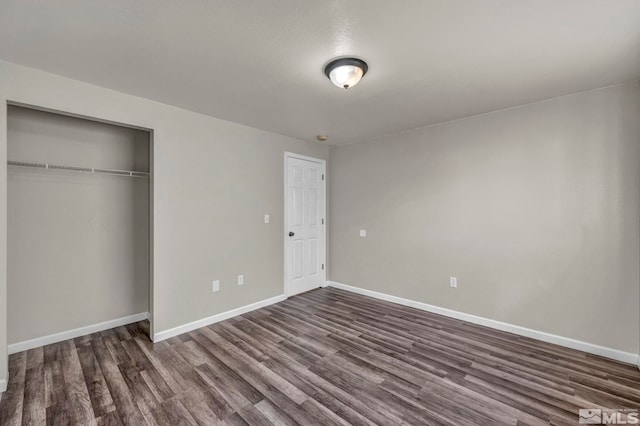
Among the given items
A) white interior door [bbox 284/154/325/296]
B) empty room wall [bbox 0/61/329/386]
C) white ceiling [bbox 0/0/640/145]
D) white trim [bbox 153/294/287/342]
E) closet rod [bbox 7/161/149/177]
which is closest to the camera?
white ceiling [bbox 0/0/640/145]

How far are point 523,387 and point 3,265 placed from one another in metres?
A: 4.05

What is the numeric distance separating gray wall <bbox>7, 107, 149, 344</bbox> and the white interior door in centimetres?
188

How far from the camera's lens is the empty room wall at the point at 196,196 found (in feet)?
7.50

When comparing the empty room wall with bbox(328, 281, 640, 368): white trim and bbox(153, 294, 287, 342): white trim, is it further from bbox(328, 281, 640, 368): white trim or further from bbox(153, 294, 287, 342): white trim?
bbox(328, 281, 640, 368): white trim

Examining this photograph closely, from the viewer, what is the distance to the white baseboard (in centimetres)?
261

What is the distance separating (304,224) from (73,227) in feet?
9.29

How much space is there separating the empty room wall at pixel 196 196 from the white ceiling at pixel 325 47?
0.18 meters

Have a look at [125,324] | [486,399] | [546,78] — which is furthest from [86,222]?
[546,78]

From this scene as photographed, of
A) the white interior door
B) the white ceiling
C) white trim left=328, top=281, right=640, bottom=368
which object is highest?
the white ceiling

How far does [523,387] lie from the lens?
210 centimetres

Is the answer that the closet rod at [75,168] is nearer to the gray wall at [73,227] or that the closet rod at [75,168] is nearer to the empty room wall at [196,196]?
the gray wall at [73,227]

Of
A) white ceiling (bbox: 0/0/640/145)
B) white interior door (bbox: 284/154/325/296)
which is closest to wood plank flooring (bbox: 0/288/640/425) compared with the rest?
white interior door (bbox: 284/154/325/296)

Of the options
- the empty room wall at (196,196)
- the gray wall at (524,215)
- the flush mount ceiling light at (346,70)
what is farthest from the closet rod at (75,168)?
the gray wall at (524,215)

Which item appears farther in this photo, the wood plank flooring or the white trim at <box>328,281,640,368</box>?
the white trim at <box>328,281,640,368</box>
